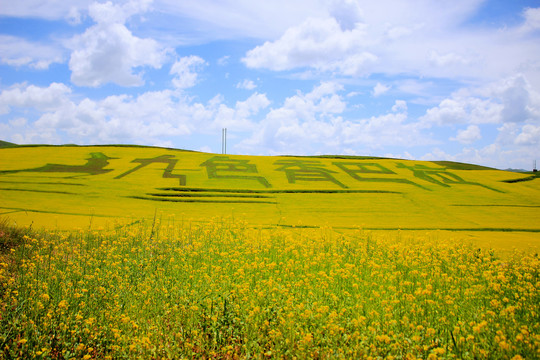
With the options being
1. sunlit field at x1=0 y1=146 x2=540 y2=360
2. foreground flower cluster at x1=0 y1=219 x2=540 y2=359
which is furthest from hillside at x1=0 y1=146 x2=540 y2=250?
foreground flower cluster at x1=0 y1=219 x2=540 y2=359

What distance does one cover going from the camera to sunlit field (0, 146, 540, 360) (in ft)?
16.2

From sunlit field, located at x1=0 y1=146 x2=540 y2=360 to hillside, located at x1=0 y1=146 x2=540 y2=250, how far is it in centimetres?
27

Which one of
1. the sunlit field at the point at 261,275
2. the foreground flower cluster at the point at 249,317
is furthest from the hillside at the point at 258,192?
the foreground flower cluster at the point at 249,317

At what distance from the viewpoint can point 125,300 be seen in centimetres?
613

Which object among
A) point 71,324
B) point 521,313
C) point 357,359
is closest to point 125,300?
point 71,324

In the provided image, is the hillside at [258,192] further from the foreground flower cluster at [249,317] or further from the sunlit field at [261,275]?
the foreground flower cluster at [249,317]

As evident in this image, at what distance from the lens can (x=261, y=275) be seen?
7469mm

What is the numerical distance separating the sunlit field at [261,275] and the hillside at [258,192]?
27 centimetres

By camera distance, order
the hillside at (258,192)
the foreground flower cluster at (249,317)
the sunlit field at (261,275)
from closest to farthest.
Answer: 1. the foreground flower cluster at (249,317)
2. the sunlit field at (261,275)
3. the hillside at (258,192)

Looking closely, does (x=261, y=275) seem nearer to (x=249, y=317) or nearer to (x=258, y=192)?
(x=249, y=317)

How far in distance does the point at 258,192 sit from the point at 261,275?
77.6 feet

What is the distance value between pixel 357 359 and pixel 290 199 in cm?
2444

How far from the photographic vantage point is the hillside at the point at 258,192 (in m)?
23.1

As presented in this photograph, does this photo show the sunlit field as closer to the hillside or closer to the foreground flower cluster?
the foreground flower cluster
